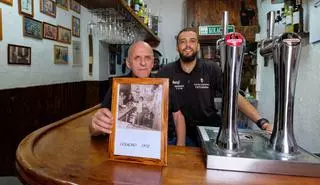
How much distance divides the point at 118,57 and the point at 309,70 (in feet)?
10.4

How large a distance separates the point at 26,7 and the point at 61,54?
759 millimetres

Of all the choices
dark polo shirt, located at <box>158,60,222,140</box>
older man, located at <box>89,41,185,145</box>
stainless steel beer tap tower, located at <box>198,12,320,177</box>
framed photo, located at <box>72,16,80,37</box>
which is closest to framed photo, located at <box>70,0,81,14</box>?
framed photo, located at <box>72,16,80,37</box>

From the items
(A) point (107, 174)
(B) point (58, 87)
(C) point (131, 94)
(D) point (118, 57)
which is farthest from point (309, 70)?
(D) point (118, 57)

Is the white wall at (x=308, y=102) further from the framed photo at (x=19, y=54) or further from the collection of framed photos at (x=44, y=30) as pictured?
the framed photo at (x=19, y=54)

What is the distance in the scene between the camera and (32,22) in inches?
99.0

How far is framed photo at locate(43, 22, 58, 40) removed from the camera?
8.98 feet

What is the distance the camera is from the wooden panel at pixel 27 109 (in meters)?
2.19

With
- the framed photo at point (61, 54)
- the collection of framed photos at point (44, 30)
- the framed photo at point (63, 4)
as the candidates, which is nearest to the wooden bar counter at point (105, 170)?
the collection of framed photos at point (44, 30)

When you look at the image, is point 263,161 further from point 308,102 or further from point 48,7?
point 48,7

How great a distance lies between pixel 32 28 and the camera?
2508 millimetres

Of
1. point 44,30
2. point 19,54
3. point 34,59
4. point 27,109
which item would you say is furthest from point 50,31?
point 27,109

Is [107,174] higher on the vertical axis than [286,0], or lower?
lower

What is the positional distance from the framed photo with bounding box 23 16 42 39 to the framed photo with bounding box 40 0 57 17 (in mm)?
159

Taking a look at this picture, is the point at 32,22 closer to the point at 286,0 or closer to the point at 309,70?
the point at 286,0
